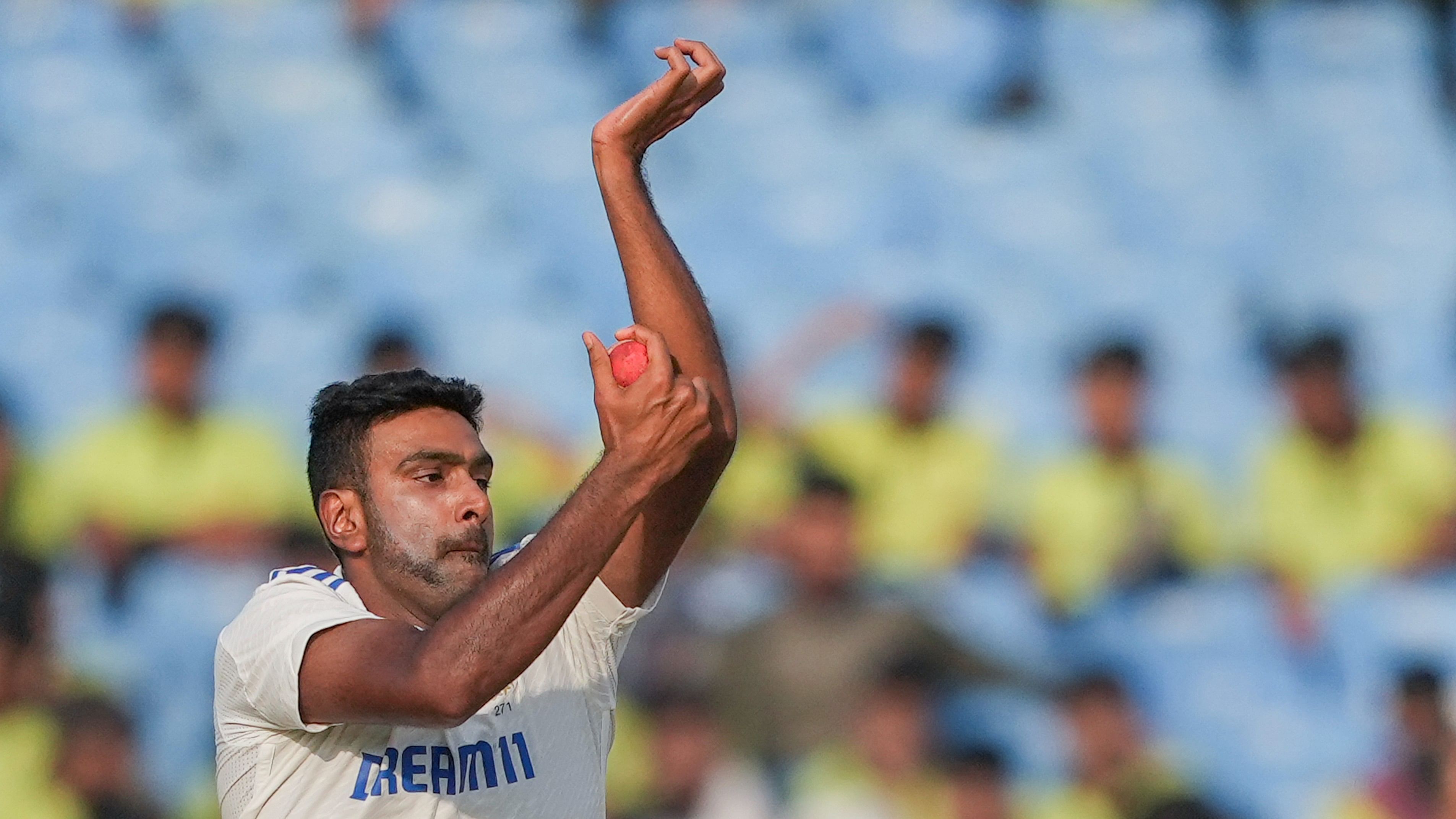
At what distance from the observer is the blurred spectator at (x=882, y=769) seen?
22.6 feet

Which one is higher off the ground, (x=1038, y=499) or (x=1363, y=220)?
(x=1363, y=220)

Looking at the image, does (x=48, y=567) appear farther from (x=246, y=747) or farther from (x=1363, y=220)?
(x=1363, y=220)

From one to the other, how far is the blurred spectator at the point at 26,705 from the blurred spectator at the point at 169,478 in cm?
19

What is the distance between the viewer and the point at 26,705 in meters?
6.94

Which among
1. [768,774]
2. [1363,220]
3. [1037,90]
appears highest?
[1037,90]

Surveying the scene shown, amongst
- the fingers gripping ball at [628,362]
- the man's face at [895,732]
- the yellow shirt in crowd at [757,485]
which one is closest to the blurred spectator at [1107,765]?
the man's face at [895,732]

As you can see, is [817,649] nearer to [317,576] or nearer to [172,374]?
[172,374]

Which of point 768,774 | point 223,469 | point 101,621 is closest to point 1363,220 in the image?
point 768,774

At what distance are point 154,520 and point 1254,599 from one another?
468 centimetres

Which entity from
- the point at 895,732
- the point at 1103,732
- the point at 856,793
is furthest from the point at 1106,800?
the point at 856,793

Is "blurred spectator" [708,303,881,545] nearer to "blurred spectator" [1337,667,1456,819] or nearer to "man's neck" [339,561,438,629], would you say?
"blurred spectator" [1337,667,1456,819]

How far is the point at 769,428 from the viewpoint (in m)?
7.49

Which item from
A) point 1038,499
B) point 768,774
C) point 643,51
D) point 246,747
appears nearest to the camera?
point 246,747

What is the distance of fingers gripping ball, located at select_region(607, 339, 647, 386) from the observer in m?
2.78
